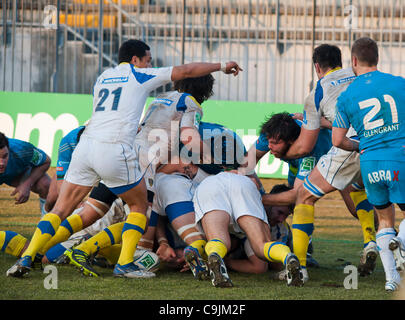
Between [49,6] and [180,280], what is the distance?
9.56 metres

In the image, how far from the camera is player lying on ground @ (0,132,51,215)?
7484mm

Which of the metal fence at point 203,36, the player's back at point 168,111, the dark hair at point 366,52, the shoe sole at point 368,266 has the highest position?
the metal fence at point 203,36

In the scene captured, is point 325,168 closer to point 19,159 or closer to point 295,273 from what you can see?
point 295,273

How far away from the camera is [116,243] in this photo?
19.5 ft

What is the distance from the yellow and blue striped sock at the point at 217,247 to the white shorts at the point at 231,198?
1.24 ft

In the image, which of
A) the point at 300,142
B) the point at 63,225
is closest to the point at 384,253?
the point at 300,142

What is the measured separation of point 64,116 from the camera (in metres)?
12.5

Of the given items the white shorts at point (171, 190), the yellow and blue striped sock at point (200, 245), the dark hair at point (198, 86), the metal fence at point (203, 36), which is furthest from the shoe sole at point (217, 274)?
the metal fence at point (203, 36)

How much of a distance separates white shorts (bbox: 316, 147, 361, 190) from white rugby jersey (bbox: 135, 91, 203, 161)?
1340 millimetres

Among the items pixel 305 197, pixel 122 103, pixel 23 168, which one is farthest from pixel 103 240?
pixel 23 168

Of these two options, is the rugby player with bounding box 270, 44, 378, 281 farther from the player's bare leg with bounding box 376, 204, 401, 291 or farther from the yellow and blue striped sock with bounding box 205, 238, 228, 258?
the yellow and blue striped sock with bounding box 205, 238, 228, 258

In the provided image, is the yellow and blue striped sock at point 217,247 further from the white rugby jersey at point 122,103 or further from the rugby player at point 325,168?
the white rugby jersey at point 122,103

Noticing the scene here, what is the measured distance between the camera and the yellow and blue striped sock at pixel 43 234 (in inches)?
212

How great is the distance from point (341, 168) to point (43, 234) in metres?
2.59
